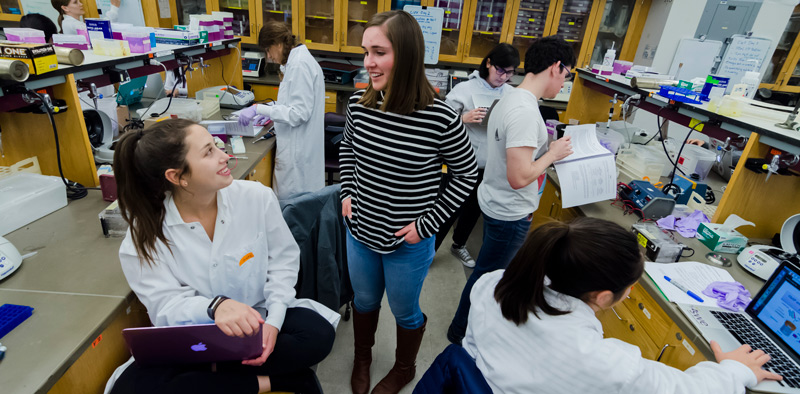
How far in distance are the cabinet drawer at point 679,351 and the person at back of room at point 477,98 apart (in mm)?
1178

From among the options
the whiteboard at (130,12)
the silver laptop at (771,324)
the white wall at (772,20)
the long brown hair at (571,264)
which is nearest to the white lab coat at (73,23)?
the whiteboard at (130,12)

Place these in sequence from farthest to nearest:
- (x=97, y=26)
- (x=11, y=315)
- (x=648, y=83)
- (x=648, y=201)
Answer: (x=648, y=83)
(x=97, y=26)
(x=648, y=201)
(x=11, y=315)

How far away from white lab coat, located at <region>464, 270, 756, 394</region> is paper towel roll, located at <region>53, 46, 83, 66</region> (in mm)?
1686

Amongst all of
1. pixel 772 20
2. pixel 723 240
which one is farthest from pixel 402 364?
pixel 772 20

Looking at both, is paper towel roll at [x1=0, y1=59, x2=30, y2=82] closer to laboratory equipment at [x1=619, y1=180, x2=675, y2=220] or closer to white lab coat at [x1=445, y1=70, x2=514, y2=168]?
white lab coat at [x1=445, y1=70, x2=514, y2=168]

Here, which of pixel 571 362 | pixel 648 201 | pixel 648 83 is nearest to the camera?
pixel 571 362

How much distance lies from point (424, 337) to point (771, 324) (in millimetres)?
1357

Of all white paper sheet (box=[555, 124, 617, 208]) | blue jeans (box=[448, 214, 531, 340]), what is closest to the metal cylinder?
white paper sheet (box=[555, 124, 617, 208])

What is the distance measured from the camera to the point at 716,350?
104 centimetres

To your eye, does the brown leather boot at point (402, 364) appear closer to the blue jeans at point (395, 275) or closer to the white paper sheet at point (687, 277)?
the blue jeans at point (395, 275)

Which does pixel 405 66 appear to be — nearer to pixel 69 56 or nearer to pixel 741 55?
pixel 69 56

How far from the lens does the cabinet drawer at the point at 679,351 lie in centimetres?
115

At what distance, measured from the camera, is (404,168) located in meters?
1.21

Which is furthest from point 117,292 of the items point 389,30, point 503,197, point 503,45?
point 503,45
